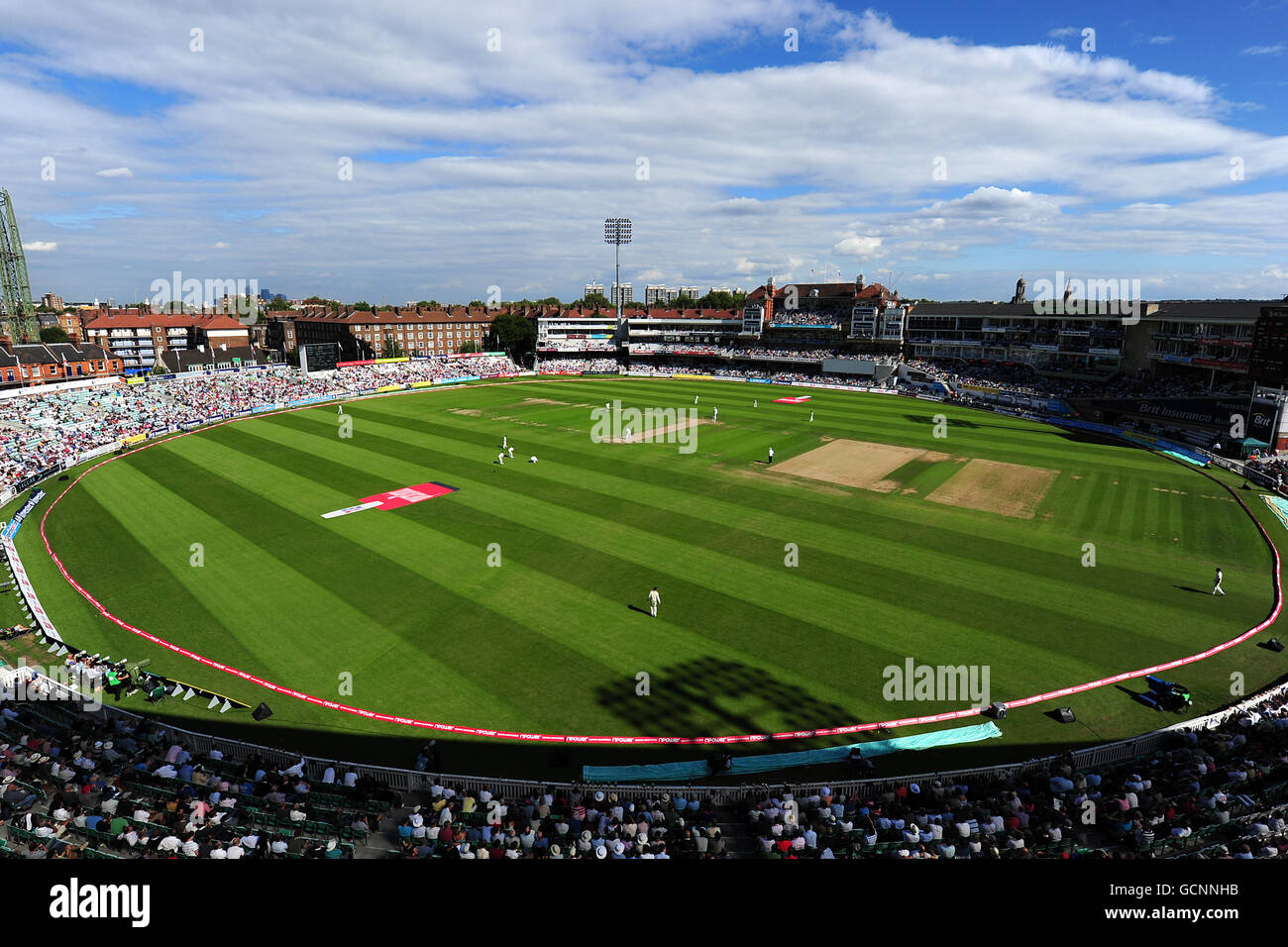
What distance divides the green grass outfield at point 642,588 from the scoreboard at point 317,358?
42035 mm

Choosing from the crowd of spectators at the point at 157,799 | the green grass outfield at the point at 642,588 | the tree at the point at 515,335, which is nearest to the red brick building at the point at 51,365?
the green grass outfield at the point at 642,588

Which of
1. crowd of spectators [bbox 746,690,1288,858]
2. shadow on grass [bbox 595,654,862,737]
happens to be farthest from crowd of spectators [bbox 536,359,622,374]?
crowd of spectators [bbox 746,690,1288,858]

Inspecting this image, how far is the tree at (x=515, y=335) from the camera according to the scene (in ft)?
391

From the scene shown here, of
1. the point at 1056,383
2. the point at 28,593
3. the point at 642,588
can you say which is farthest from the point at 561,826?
the point at 1056,383

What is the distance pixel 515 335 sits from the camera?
119188mm

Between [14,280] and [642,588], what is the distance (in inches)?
6023

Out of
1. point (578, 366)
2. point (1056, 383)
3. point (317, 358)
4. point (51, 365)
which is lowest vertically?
point (1056, 383)

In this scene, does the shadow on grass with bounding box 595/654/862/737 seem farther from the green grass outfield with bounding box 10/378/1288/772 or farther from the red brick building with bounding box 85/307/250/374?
the red brick building with bounding box 85/307/250/374

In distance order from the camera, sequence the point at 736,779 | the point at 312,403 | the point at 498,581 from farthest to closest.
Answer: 1. the point at 312,403
2. the point at 498,581
3. the point at 736,779

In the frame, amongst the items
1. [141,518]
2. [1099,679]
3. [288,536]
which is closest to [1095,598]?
[1099,679]

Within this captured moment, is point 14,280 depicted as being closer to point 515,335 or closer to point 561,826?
point 515,335
